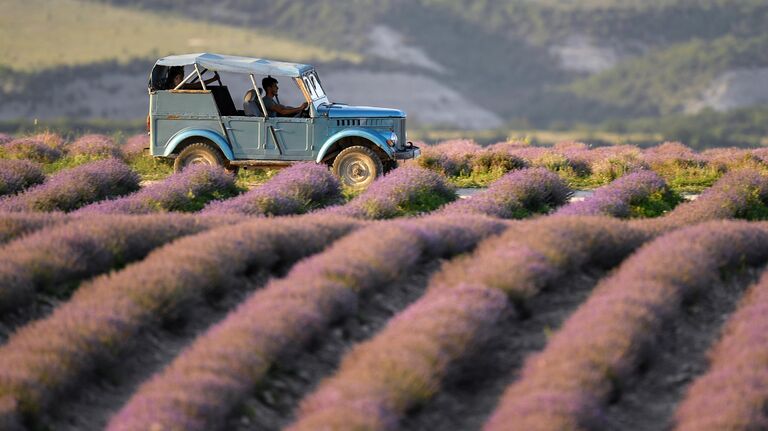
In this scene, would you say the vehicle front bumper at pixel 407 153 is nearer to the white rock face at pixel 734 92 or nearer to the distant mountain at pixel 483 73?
the distant mountain at pixel 483 73

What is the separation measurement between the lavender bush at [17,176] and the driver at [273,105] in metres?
3.67

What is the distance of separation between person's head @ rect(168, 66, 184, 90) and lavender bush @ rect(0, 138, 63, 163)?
4663mm

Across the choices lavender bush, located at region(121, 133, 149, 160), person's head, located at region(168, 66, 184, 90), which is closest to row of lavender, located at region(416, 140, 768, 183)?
person's head, located at region(168, 66, 184, 90)

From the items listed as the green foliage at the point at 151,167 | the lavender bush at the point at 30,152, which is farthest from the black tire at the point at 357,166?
the lavender bush at the point at 30,152

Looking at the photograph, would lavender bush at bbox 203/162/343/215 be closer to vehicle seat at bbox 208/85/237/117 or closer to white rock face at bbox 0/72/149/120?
vehicle seat at bbox 208/85/237/117

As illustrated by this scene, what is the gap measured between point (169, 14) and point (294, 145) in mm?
157832

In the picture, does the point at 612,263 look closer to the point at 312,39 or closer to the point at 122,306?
the point at 122,306

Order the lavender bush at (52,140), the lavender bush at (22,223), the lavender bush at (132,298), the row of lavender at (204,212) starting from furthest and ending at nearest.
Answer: the lavender bush at (52,140) < the lavender bush at (22,223) < the row of lavender at (204,212) < the lavender bush at (132,298)

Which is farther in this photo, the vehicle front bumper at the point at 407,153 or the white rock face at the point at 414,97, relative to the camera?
the white rock face at the point at 414,97

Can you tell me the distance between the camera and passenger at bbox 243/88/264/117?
19.9 m

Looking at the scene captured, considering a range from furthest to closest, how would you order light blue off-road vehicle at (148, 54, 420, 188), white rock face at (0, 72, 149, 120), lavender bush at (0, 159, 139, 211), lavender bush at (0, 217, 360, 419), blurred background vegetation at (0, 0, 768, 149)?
blurred background vegetation at (0, 0, 768, 149) → white rock face at (0, 72, 149, 120) → light blue off-road vehicle at (148, 54, 420, 188) → lavender bush at (0, 159, 139, 211) → lavender bush at (0, 217, 360, 419)

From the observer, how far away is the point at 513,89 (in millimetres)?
189250

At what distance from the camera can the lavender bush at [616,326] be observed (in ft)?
29.9

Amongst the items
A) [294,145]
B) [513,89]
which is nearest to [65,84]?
[513,89]
